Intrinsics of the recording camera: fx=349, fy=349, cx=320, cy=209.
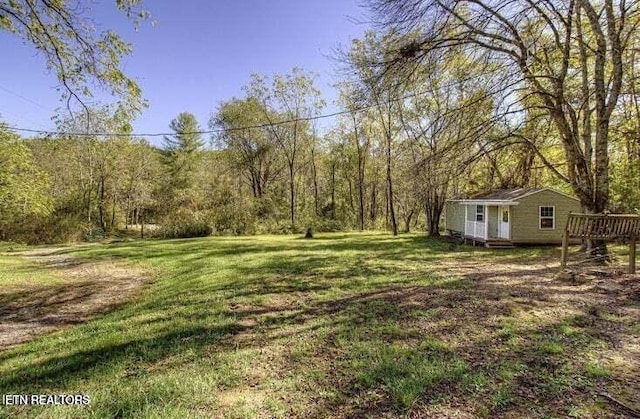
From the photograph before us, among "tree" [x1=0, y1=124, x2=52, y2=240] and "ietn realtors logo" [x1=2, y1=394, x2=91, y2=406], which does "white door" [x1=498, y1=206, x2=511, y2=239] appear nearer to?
"ietn realtors logo" [x1=2, y1=394, x2=91, y2=406]

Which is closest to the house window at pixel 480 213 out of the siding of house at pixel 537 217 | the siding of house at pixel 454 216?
the siding of house at pixel 454 216

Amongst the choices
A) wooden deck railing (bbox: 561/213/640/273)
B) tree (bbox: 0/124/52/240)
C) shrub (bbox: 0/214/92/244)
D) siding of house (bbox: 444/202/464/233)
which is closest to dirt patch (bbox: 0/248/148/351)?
tree (bbox: 0/124/52/240)

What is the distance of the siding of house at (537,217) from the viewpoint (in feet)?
51.4

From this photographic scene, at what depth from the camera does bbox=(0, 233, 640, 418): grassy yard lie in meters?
2.76

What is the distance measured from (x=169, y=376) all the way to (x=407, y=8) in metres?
7.37

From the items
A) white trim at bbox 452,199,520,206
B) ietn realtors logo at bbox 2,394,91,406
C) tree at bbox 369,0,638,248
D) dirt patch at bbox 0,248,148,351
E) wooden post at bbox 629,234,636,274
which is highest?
tree at bbox 369,0,638,248

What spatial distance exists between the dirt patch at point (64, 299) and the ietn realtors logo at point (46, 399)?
251cm

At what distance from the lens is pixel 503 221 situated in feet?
54.6

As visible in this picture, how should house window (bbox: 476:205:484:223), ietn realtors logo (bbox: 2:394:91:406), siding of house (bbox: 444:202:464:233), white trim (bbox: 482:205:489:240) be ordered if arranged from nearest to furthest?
ietn realtors logo (bbox: 2:394:91:406) < white trim (bbox: 482:205:489:240) < house window (bbox: 476:205:484:223) < siding of house (bbox: 444:202:464:233)

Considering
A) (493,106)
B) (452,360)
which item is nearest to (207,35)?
(493,106)

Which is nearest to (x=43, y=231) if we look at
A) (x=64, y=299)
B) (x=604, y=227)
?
(x=64, y=299)

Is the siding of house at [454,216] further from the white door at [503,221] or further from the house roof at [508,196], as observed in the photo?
the white door at [503,221]

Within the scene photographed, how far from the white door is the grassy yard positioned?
9.19 m

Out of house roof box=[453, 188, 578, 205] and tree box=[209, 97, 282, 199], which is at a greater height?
tree box=[209, 97, 282, 199]
